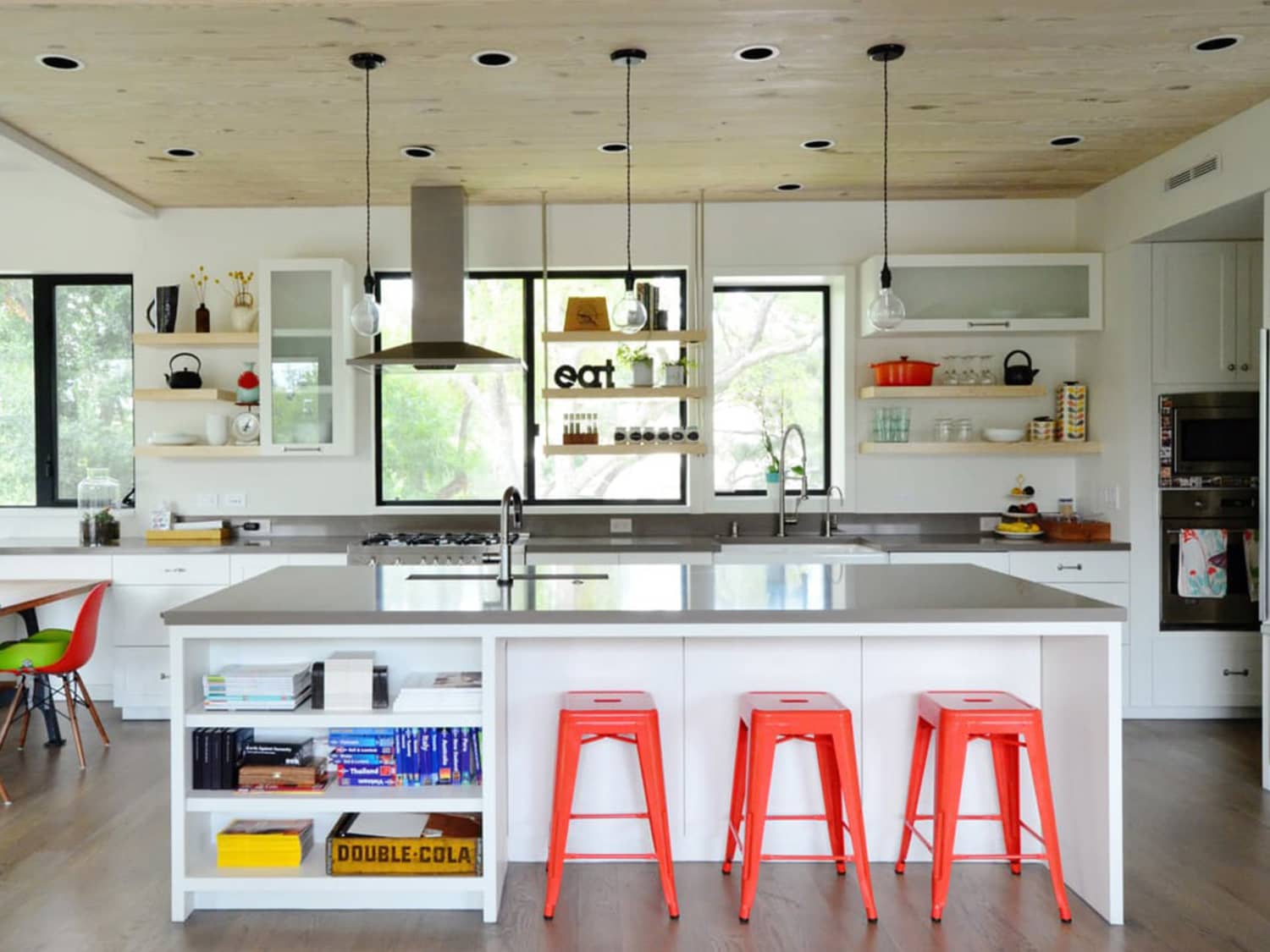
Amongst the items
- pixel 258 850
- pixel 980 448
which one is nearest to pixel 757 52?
pixel 980 448

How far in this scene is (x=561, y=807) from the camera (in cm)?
275

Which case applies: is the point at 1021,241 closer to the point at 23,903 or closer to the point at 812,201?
the point at 812,201

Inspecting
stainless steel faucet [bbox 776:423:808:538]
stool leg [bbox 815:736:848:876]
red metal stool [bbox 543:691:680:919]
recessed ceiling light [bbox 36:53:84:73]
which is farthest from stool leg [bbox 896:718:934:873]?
recessed ceiling light [bbox 36:53:84:73]

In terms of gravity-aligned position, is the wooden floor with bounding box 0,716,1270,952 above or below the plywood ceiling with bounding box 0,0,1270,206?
below

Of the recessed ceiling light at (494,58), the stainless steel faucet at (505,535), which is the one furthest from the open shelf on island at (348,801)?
the recessed ceiling light at (494,58)

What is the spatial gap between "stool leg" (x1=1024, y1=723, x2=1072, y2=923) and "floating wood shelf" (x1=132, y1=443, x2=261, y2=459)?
414 centimetres

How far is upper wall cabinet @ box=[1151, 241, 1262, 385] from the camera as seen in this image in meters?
4.78

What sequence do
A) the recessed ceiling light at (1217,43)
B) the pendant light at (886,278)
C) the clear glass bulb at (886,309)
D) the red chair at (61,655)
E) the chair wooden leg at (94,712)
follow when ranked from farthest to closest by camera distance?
the chair wooden leg at (94,712), the red chair at (61,655), the clear glass bulb at (886,309), the pendant light at (886,278), the recessed ceiling light at (1217,43)

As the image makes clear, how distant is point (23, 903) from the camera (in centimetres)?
287

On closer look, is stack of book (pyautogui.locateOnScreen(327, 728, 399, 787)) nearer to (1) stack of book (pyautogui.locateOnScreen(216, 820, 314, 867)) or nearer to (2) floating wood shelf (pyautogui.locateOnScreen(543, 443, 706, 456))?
(1) stack of book (pyautogui.locateOnScreen(216, 820, 314, 867))

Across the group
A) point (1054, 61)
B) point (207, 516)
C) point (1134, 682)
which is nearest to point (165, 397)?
point (207, 516)

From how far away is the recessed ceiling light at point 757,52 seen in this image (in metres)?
3.38

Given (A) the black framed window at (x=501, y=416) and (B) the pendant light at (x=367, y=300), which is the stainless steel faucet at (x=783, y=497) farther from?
(B) the pendant light at (x=367, y=300)

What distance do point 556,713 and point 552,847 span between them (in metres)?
0.47
